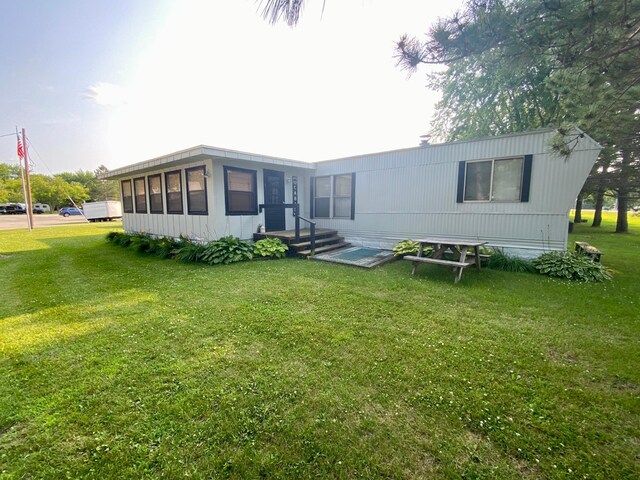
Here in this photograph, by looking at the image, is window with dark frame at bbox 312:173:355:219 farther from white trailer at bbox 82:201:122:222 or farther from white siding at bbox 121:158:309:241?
white trailer at bbox 82:201:122:222

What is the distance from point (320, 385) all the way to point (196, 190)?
23.1 feet

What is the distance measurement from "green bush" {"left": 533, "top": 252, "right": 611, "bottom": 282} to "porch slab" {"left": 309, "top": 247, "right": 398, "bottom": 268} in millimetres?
2949

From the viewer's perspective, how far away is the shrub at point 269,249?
22.9ft

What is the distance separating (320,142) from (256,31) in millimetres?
15264

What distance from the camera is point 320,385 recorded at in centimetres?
209

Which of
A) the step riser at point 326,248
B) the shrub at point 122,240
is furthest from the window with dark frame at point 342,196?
the shrub at point 122,240

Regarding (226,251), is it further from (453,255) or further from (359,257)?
(453,255)

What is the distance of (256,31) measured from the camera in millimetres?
2301

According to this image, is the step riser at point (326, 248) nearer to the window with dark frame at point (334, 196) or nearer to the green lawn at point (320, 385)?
the window with dark frame at point (334, 196)

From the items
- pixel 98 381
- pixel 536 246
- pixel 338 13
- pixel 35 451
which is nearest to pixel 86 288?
pixel 98 381

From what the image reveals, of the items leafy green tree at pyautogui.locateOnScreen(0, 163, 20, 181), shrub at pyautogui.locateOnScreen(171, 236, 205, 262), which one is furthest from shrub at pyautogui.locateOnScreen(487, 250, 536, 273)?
leafy green tree at pyautogui.locateOnScreen(0, 163, 20, 181)

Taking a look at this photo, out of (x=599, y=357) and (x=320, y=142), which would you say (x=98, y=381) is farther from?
(x=320, y=142)

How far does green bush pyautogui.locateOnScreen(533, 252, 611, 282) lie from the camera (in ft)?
16.4

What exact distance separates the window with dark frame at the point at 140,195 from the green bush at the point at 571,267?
1187 cm
